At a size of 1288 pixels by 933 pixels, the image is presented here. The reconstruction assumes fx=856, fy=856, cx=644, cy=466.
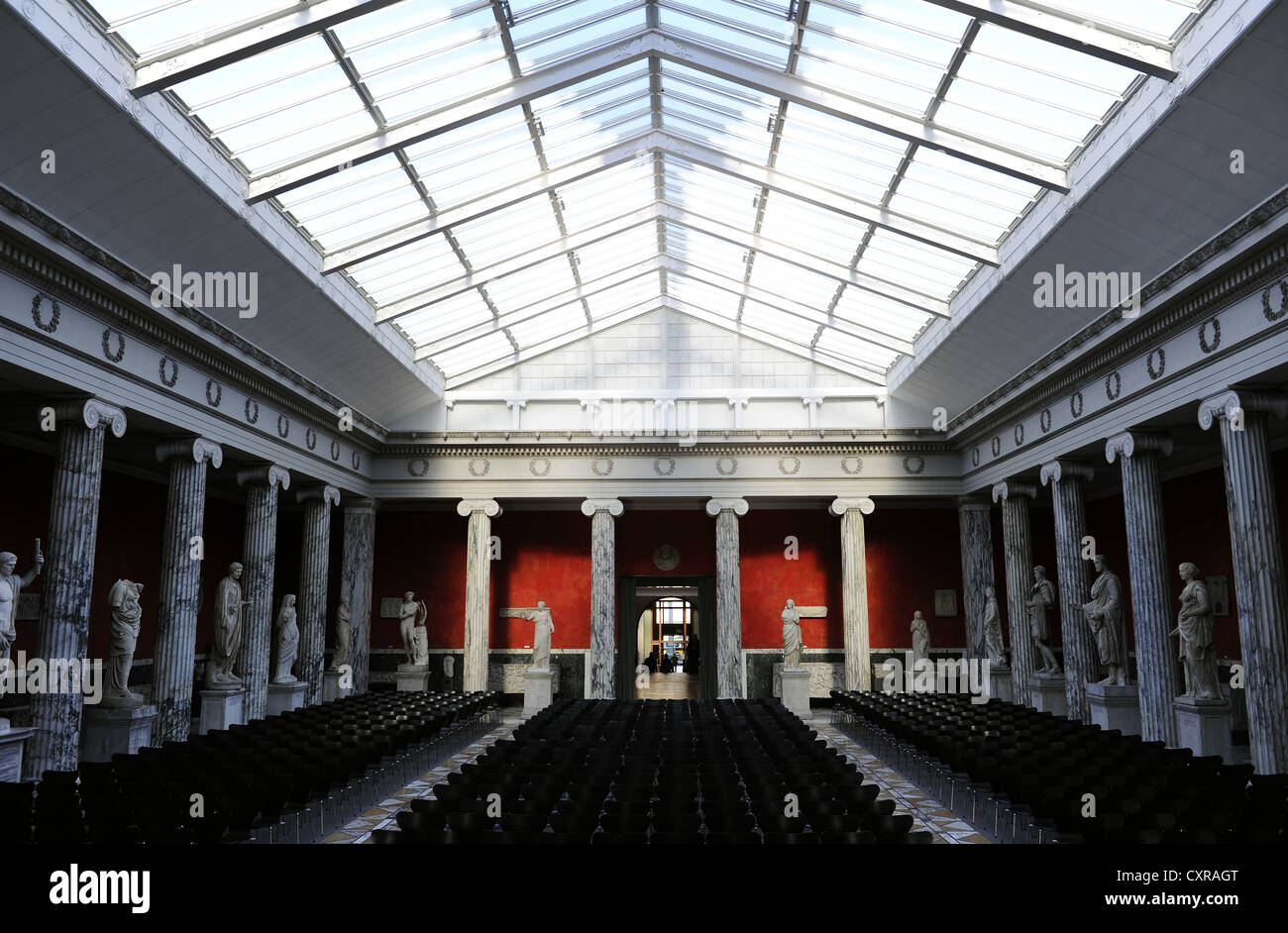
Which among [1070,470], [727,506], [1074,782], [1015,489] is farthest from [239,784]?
[1015,489]

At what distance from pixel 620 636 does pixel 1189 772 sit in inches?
760

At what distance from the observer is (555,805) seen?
352 inches

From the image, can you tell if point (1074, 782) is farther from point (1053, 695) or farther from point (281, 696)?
point (281, 696)

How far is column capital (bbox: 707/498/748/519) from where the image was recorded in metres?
25.1

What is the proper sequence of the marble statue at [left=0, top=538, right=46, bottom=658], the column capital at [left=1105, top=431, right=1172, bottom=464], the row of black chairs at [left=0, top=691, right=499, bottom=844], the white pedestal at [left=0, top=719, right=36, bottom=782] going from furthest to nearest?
the column capital at [left=1105, top=431, right=1172, bottom=464]
the marble statue at [left=0, top=538, right=46, bottom=658]
the white pedestal at [left=0, top=719, right=36, bottom=782]
the row of black chairs at [left=0, top=691, right=499, bottom=844]

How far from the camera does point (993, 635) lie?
23.5m

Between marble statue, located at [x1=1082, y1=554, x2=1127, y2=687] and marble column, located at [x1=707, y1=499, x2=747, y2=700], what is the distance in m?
9.85

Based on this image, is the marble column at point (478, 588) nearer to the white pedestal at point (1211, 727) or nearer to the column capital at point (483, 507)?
the column capital at point (483, 507)

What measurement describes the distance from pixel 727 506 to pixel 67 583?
1683cm

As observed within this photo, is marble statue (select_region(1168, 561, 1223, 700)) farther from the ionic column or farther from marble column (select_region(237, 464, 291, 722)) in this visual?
marble column (select_region(237, 464, 291, 722))

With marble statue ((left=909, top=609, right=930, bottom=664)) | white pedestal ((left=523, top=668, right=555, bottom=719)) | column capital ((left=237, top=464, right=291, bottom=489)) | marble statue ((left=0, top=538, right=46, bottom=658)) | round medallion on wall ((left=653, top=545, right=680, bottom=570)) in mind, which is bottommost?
white pedestal ((left=523, top=668, right=555, bottom=719))

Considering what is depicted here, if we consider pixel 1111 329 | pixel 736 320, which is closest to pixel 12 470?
pixel 736 320

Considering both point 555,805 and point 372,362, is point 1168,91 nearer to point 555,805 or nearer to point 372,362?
point 555,805

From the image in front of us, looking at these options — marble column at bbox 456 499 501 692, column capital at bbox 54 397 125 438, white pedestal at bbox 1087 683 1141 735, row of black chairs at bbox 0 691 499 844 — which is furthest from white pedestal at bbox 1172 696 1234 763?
column capital at bbox 54 397 125 438
